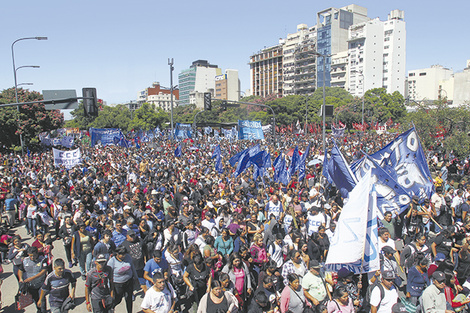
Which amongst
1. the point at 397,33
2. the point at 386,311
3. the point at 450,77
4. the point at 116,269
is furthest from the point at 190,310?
the point at 450,77

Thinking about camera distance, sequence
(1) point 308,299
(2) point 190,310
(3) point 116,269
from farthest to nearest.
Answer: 1. (2) point 190,310
2. (3) point 116,269
3. (1) point 308,299

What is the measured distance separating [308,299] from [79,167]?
16.6 metres

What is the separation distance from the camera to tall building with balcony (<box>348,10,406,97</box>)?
309ft

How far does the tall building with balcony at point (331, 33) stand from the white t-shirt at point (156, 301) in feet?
324

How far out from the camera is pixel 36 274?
614 centimetres

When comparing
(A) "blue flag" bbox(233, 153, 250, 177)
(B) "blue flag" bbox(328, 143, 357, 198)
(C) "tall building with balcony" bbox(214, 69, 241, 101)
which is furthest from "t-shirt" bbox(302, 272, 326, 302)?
(C) "tall building with balcony" bbox(214, 69, 241, 101)

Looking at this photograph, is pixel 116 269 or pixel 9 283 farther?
pixel 9 283

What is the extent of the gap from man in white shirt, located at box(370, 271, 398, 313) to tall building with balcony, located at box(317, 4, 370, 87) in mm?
97988

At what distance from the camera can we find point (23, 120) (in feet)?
104

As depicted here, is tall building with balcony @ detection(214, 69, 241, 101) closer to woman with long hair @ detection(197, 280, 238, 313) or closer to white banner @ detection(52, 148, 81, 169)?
white banner @ detection(52, 148, 81, 169)

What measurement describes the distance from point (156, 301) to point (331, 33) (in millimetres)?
104339

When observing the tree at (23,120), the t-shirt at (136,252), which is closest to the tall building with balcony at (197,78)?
the tree at (23,120)

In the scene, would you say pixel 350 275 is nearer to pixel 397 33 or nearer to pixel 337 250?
pixel 337 250

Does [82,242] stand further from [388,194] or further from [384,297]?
[388,194]
